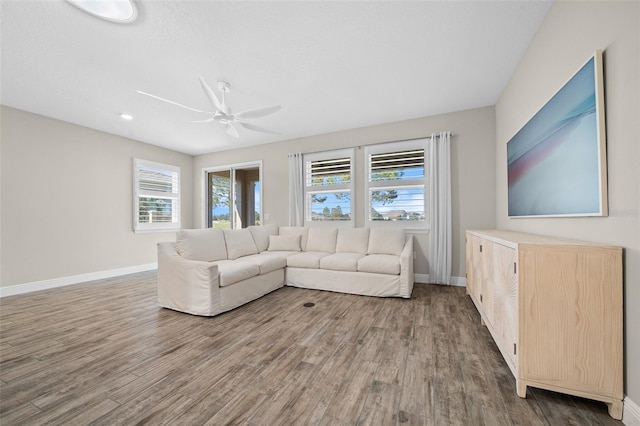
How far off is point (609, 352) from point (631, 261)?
489 mm

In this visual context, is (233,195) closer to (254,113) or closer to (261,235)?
(261,235)

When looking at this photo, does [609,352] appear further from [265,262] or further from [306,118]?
[306,118]

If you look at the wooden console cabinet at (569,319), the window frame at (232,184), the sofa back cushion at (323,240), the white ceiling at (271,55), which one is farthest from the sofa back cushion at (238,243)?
the wooden console cabinet at (569,319)

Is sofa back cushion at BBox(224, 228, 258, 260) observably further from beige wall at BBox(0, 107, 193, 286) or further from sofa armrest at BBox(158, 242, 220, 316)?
beige wall at BBox(0, 107, 193, 286)

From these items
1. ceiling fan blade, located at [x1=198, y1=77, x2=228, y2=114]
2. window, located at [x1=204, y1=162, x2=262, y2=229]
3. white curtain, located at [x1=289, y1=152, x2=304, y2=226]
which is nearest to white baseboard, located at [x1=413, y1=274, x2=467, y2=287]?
white curtain, located at [x1=289, y1=152, x2=304, y2=226]

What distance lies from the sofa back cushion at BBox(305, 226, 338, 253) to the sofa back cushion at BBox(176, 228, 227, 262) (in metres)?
1.51

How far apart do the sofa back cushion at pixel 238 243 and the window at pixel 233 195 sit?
161cm

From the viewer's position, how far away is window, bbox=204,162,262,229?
6.02 meters

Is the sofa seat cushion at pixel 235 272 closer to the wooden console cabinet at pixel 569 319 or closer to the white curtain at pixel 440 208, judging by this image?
the wooden console cabinet at pixel 569 319

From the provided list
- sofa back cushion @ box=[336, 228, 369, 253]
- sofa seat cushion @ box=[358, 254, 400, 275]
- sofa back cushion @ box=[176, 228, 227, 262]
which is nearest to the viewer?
sofa back cushion @ box=[176, 228, 227, 262]

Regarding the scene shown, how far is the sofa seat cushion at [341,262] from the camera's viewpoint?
3646 millimetres

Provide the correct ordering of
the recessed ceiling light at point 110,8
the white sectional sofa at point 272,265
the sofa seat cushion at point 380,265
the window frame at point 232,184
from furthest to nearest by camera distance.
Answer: the window frame at point 232,184 < the sofa seat cushion at point 380,265 < the white sectional sofa at point 272,265 < the recessed ceiling light at point 110,8

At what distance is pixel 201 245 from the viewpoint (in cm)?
337

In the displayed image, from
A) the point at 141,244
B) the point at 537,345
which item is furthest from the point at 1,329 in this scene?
the point at 537,345
